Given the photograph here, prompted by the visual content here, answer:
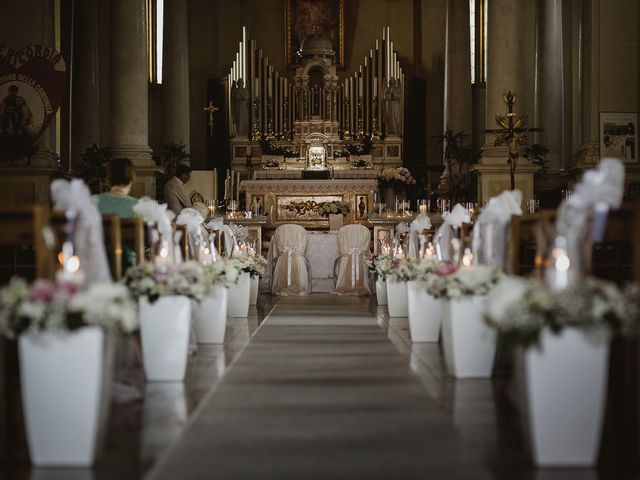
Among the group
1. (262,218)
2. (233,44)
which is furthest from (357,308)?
(233,44)

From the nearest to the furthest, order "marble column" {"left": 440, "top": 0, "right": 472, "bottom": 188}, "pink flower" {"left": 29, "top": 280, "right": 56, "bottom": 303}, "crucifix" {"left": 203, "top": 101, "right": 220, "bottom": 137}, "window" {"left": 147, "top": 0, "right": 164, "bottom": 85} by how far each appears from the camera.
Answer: "pink flower" {"left": 29, "top": 280, "right": 56, "bottom": 303}, "marble column" {"left": 440, "top": 0, "right": 472, "bottom": 188}, "crucifix" {"left": 203, "top": 101, "right": 220, "bottom": 137}, "window" {"left": 147, "top": 0, "right": 164, "bottom": 85}

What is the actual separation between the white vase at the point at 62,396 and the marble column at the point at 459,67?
1998cm

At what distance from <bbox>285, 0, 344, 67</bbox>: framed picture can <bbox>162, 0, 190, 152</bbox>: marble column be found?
410 centimetres

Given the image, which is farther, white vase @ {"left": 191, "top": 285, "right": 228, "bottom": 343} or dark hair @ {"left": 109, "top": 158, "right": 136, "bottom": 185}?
white vase @ {"left": 191, "top": 285, "right": 228, "bottom": 343}

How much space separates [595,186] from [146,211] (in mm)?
3974

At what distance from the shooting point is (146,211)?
25.6 ft

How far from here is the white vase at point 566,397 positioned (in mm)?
4391

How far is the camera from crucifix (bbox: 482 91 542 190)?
15.4 m

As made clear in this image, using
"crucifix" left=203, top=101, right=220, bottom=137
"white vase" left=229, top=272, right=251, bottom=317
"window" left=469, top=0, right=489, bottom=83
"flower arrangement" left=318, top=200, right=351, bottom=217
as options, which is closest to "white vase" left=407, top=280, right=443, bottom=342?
"white vase" left=229, top=272, right=251, bottom=317

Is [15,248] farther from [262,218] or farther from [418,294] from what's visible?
[262,218]

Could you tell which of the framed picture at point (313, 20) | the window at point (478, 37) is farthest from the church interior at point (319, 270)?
the framed picture at point (313, 20)

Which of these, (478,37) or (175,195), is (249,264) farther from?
(478,37)

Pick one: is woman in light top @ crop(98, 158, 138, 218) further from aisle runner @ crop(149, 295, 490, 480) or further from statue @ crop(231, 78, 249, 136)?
statue @ crop(231, 78, 249, 136)

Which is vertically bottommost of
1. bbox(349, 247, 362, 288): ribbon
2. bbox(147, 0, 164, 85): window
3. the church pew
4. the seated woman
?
bbox(349, 247, 362, 288): ribbon
